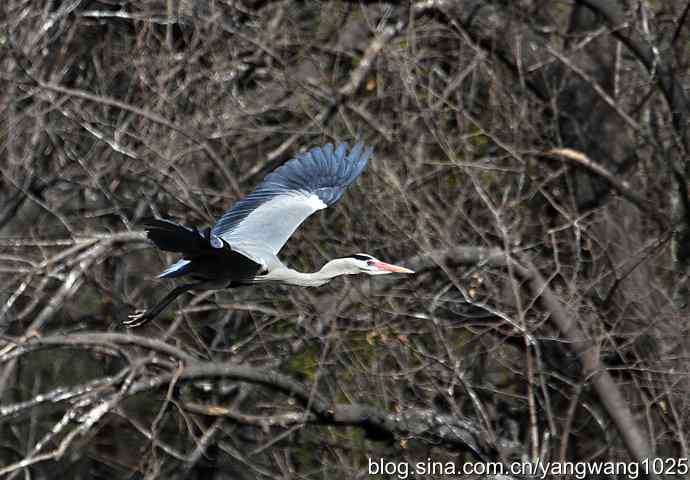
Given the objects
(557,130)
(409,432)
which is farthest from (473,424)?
(557,130)

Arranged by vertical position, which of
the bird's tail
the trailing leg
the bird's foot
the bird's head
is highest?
the bird's tail

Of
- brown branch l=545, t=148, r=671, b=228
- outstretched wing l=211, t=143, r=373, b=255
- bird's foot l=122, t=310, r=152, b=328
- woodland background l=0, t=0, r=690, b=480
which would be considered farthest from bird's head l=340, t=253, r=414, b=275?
brown branch l=545, t=148, r=671, b=228

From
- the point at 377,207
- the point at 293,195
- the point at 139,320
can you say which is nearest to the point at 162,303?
the point at 139,320

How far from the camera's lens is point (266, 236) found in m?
6.52

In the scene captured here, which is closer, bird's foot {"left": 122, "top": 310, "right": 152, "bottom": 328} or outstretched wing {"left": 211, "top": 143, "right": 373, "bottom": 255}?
bird's foot {"left": 122, "top": 310, "right": 152, "bottom": 328}

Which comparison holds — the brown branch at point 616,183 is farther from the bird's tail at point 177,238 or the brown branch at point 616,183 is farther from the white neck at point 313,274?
the bird's tail at point 177,238

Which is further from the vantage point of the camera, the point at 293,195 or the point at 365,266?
the point at 293,195

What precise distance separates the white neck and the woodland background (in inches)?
21.4

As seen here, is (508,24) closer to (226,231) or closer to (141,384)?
(226,231)

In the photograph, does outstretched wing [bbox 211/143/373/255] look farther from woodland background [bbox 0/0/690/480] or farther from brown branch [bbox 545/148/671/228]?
brown branch [bbox 545/148/671/228]

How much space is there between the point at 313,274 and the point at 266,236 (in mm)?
387

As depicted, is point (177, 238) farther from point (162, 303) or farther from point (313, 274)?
point (313, 274)

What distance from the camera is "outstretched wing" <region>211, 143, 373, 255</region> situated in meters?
6.64

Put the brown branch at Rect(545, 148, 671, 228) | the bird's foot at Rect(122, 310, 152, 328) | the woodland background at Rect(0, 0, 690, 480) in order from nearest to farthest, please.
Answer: the bird's foot at Rect(122, 310, 152, 328), the woodland background at Rect(0, 0, 690, 480), the brown branch at Rect(545, 148, 671, 228)
